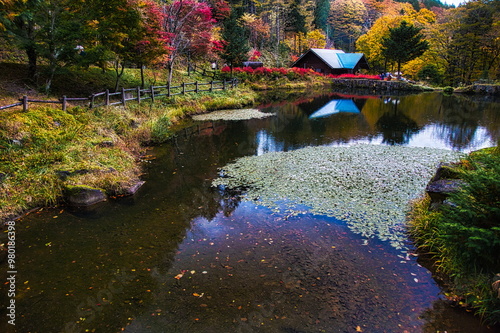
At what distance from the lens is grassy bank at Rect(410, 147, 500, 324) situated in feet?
13.4

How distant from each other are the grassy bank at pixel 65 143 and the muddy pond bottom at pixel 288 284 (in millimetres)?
4198

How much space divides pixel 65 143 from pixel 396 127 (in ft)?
56.0

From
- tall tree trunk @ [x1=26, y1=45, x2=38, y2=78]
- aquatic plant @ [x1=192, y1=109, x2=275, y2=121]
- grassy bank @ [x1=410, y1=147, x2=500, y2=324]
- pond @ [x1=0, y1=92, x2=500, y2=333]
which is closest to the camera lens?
grassy bank @ [x1=410, y1=147, x2=500, y2=324]

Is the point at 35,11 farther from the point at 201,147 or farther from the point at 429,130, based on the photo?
the point at 429,130

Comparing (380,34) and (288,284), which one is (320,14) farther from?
(288,284)

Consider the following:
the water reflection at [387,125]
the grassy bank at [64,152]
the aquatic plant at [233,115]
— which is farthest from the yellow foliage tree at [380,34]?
the grassy bank at [64,152]

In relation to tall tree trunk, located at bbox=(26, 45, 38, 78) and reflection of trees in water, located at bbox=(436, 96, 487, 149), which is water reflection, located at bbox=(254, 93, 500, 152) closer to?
reflection of trees in water, located at bbox=(436, 96, 487, 149)

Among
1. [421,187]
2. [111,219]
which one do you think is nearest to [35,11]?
[111,219]

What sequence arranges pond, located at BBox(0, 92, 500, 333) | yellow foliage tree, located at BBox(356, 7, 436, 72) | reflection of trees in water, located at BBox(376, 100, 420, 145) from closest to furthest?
pond, located at BBox(0, 92, 500, 333) < reflection of trees in water, located at BBox(376, 100, 420, 145) < yellow foliage tree, located at BBox(356, 7, 436, 72)

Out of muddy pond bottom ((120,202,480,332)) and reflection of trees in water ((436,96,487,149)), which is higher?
reflection of trees in water ((436,96,487,149))

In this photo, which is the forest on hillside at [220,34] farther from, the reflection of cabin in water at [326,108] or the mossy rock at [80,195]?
the reflection of cabin in water at [326,108]

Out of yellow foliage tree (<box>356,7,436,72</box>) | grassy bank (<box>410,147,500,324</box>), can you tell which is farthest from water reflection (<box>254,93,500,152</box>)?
yellow foliage tree (<box>356,7,436,72</box>)

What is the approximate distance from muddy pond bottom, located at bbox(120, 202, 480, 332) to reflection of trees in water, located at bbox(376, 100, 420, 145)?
9.96 meters

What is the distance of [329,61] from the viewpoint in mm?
46281
